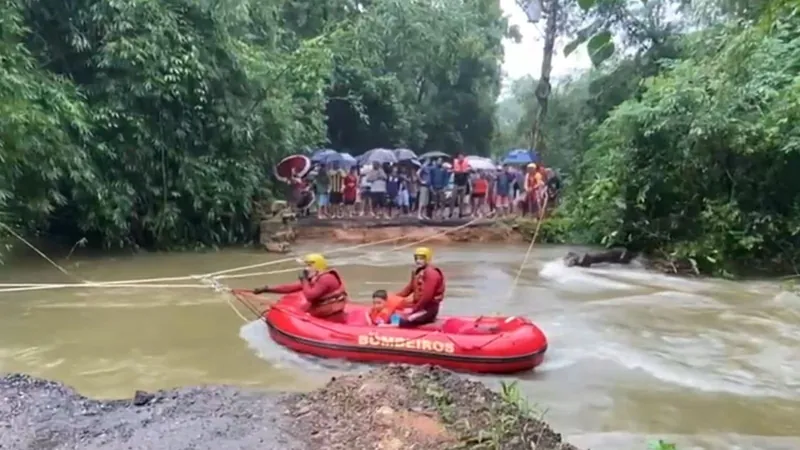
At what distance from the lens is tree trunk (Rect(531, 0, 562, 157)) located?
2184 cm

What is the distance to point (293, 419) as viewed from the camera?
15.5 ft

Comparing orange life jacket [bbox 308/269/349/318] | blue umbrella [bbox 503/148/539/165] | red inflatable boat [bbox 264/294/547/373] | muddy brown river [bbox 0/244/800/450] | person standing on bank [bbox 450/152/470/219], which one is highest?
blue umbrella [bbox 503/148/539/165]

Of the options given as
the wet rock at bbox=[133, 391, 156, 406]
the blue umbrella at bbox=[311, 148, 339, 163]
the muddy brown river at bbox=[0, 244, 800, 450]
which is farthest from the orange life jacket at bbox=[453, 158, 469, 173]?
the wet rock at bbox=[133, 391, 156, 406]

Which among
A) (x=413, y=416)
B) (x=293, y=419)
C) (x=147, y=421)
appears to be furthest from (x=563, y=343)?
(x=147, y=421)

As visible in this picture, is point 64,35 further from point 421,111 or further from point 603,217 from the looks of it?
point 421,111

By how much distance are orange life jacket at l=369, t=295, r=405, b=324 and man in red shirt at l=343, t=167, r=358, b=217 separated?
11.0 meters

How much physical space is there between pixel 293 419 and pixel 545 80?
2020 centimetres

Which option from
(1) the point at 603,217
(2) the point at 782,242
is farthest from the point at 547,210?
(2) the point at 782,242

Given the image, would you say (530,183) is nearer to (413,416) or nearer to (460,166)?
(460,166)

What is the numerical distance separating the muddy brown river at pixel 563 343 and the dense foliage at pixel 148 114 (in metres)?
1.14

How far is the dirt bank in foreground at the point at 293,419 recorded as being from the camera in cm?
436

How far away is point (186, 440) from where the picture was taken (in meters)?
4.46

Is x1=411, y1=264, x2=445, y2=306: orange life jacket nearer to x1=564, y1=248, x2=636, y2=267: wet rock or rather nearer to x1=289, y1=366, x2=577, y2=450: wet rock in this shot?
x1=289, y1=366, x2=577, y2=450: wet rock

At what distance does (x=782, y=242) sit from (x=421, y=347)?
9.88 metres
